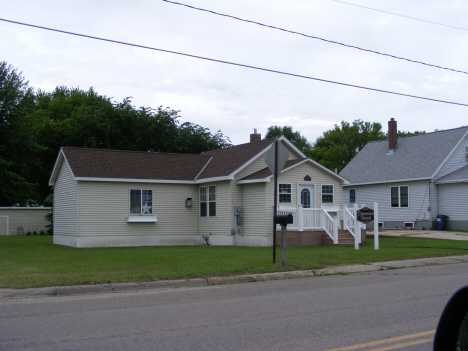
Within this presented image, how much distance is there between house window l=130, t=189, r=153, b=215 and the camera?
997 inches

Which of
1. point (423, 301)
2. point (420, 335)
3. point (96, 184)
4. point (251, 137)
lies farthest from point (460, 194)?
point (420, 335)

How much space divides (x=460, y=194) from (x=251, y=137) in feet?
46.3

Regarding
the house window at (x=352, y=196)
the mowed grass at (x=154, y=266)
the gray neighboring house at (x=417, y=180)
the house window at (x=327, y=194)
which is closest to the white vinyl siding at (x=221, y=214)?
the house window at (x=327, y=194)

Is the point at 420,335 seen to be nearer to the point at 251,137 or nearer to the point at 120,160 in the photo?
the point at 120,160

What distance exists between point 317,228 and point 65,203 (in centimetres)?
1248

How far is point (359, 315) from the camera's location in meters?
7.97

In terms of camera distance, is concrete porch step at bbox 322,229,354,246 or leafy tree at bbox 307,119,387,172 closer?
concrete porch step at bbox 322,229,354,246

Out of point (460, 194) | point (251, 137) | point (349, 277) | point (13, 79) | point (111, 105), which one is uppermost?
point (111, 105)

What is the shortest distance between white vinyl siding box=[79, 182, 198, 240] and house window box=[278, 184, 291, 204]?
17.4 ft

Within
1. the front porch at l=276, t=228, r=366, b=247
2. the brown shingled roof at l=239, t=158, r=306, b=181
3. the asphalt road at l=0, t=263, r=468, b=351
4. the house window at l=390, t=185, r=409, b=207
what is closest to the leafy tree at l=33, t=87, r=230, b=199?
the house window at l=390, t=185, r=409, b=207

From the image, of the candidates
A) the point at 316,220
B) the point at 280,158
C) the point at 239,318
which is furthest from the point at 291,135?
the point at 239,318

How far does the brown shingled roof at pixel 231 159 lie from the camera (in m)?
25.2

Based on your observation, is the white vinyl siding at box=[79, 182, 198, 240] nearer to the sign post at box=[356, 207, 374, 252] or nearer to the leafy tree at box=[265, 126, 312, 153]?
the sign post at box=[356, 207, 374, 252]

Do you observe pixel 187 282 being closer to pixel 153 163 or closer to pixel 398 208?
pixel 153 163
